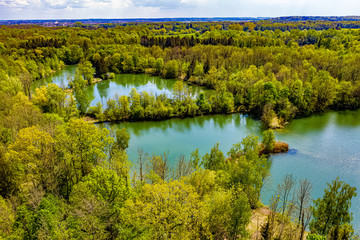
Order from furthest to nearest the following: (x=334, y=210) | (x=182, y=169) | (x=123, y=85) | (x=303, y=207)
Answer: (x=123, y=85)
(x=182, y=169)
(x=303, y=207)
(x=334, y=210)

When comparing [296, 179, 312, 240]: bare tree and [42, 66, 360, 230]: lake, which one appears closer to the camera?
[296, 179, 312, 240]: bare tree

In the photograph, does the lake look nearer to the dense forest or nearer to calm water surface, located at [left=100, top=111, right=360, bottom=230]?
calm water surface, located at [left=100, top=111, right=360, bottom=230]

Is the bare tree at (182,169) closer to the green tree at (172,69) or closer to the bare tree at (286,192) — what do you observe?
the bare tree at (286,192)

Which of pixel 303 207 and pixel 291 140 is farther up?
pixel 303 207

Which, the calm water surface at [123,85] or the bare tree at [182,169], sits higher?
the calm water surface at [123,85]

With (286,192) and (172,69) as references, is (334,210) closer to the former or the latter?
(286,192)

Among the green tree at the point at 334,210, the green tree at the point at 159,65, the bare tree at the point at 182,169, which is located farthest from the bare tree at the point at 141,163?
the green tree at the point at 159,65

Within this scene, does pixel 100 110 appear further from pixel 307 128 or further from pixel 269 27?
pixel 269 27

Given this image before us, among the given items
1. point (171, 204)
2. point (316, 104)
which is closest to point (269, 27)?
point (316, 104)

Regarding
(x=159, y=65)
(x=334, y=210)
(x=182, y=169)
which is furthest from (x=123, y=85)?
(x=334, y=210)

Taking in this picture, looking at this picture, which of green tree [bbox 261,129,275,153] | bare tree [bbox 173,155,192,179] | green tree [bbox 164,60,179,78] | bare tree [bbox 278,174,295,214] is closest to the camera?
bare tree [bbox 278,174,295,214]

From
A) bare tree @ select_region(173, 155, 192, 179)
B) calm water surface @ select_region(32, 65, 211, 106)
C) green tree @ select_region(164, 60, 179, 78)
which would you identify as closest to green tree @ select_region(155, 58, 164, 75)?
calm water surface @ select_region(32, 65, 211, 106)
